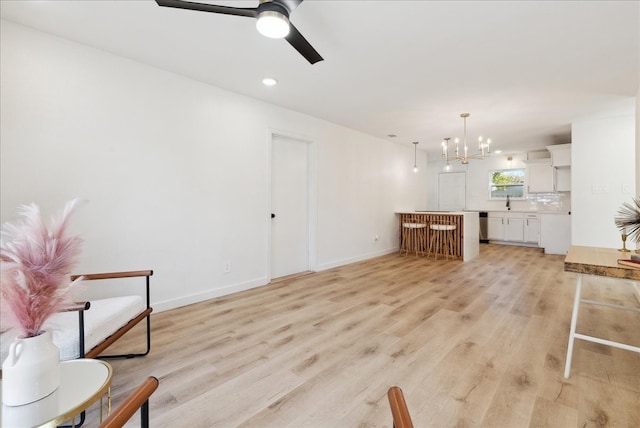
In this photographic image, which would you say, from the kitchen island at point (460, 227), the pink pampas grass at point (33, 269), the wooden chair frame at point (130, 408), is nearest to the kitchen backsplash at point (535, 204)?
the kitchen island at point (460, 227)

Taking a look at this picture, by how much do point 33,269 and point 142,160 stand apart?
2.35 m

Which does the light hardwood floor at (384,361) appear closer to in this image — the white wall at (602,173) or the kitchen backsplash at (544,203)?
the white wall at (602,173)

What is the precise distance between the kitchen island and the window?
2527 millimetres

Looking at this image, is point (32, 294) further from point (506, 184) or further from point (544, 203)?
point (506, 184)

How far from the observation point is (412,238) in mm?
6719

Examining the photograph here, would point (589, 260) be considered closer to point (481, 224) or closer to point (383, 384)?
point (383, 384)

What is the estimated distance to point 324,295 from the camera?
11.9 ft

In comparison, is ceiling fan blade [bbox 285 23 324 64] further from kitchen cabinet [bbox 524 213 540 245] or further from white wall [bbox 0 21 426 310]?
kitchen cabinet [bbox 524 213 540 245]

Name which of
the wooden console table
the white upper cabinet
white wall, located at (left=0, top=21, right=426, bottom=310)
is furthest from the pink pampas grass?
the white upper cabinet

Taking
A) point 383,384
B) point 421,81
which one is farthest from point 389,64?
point 383,384

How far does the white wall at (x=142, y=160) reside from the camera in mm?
2400

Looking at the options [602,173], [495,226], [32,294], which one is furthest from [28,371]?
[495,226]

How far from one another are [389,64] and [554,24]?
1343 mm

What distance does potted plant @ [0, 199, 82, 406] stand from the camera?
0.90m
